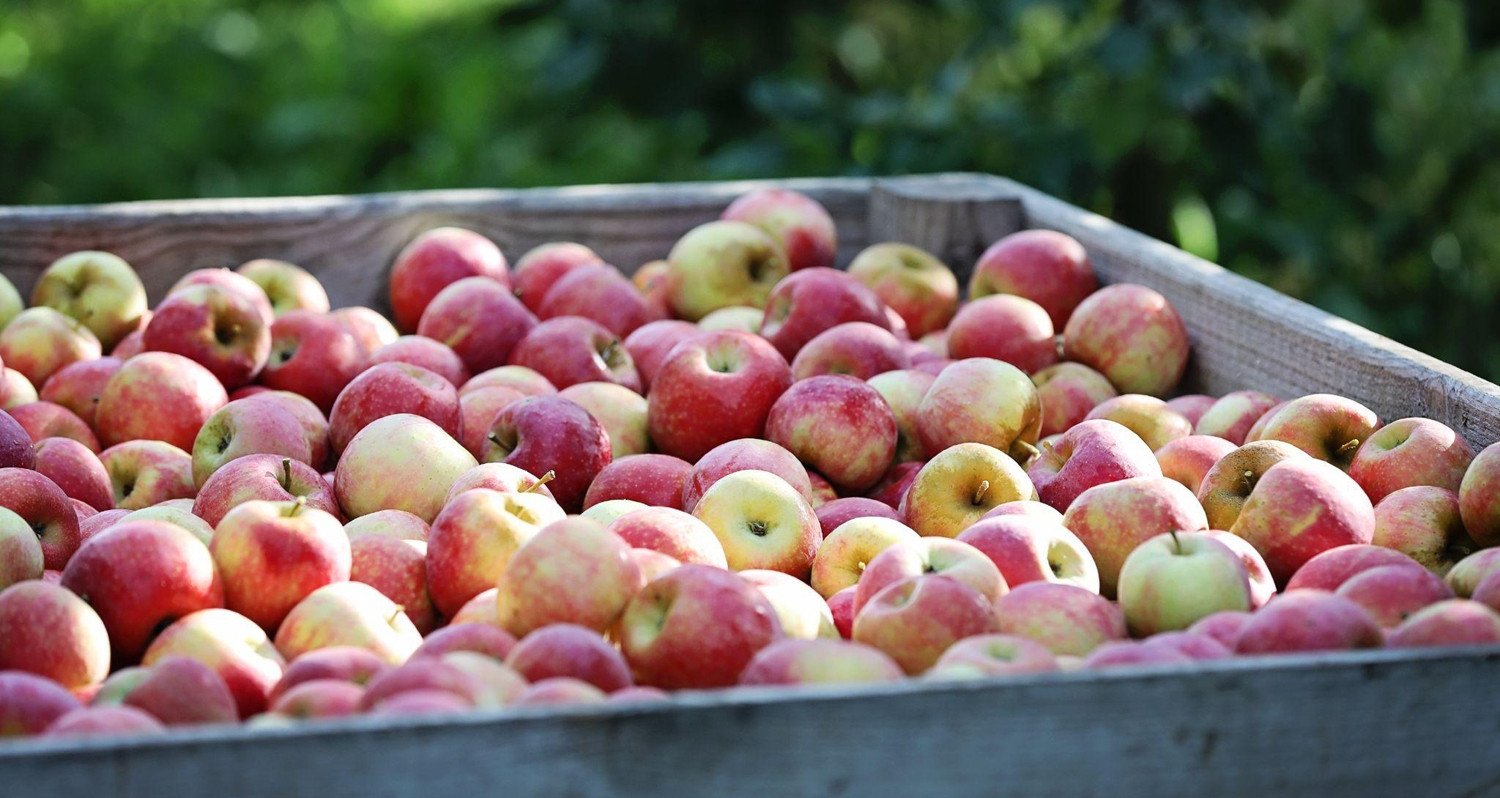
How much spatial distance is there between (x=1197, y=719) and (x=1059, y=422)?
1.37m

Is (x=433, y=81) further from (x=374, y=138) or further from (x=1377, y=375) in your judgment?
(x=1377, y=375)

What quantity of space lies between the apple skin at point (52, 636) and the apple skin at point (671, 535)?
1.95 feet

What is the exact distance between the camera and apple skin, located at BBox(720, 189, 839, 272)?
341cm

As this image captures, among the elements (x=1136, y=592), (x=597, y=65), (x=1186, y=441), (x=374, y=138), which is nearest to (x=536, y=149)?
(x=374, y=138)

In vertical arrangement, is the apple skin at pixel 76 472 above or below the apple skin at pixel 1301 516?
above

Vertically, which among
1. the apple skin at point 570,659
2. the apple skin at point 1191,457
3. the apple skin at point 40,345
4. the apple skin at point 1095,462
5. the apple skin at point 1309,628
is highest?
the apple skin at point 40,345

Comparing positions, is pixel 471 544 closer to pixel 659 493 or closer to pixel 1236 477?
pixel 659 493

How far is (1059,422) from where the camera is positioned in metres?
2.72

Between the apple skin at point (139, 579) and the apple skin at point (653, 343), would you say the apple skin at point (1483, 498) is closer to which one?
the apple skin at point (653, 343)

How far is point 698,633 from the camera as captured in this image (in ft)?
5.27

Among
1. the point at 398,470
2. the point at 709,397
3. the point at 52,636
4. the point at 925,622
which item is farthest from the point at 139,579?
the point at 709,397

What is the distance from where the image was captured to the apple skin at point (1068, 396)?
2.72 metres

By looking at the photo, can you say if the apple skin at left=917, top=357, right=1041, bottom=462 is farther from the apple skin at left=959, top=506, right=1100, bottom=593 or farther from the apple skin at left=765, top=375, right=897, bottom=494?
the apple skin at left=959, top=506, right=1100, bottom=593

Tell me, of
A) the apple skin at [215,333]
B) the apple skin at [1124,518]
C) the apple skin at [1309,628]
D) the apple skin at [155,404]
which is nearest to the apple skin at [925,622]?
the apple skin at [1309,628]
